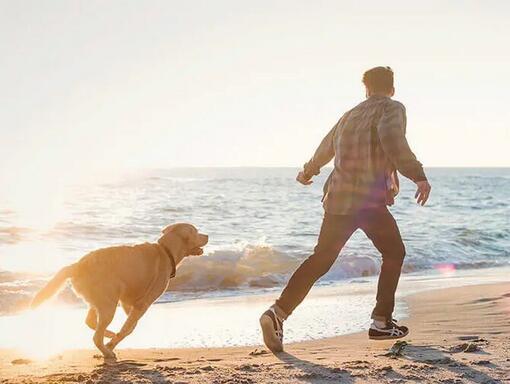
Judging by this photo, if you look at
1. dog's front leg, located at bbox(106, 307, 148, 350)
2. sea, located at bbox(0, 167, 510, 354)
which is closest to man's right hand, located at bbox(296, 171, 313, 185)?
dog's front leg, located at bbox(106, 307, 148, 350)

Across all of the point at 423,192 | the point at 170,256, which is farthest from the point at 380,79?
the point at 170,256

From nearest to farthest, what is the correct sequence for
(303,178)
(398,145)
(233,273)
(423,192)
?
(423,192) < (398,145) < (303,178) < (233,273)

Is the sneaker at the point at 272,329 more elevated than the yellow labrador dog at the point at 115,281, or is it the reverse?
the yellow labrador dog at the point at 115,281

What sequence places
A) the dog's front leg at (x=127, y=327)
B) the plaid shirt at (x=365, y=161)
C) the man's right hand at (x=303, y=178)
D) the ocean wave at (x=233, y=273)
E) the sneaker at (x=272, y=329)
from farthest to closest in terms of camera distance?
1. the ocean wave at (x=233, y=273)
2. the man's right hand at (x=303, y=178)
3. the dog's front leg at (x=127, y=327)
4. the sneaker at (x=272, y=329)
5. the plaid shirt at (x=365, y=161)

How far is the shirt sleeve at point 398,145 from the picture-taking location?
4.68m

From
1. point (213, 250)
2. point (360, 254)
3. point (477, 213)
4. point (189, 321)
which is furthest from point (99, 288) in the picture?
point (477, 213)

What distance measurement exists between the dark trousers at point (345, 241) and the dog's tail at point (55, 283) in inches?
57.5

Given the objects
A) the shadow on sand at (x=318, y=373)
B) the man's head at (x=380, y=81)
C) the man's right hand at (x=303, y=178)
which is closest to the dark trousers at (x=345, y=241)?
the man's right hand at (x=303, y=178)

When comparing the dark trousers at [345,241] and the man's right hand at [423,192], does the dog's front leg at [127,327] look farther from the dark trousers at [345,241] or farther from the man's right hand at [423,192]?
the man's right hand at [423,192]

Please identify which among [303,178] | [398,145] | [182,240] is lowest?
[182,240]

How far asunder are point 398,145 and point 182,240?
183 cm

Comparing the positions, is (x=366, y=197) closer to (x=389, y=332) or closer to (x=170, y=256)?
(x=389, y=332)

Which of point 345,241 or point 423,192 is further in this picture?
point 345,241

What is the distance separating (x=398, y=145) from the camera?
4766mm
